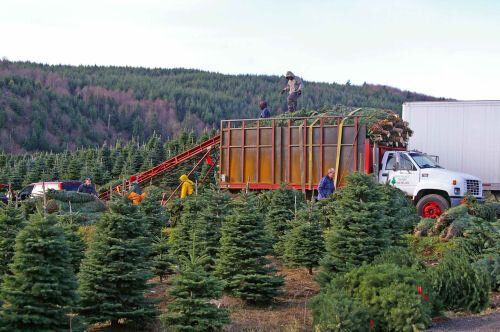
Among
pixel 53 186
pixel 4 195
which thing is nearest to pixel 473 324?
pixel 53 186

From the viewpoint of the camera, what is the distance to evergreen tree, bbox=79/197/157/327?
25.2 ft

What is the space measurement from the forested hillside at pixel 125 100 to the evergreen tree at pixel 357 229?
65.7 m

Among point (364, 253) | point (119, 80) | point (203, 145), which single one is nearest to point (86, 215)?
point (203, 145)

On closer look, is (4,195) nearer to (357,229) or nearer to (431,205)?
(431,205)

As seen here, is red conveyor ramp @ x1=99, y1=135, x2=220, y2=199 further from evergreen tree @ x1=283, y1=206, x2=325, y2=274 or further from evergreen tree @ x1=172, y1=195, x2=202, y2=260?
evergreen tree @ x1=283, y1=206, x2=325, y2=274

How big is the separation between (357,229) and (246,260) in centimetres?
201

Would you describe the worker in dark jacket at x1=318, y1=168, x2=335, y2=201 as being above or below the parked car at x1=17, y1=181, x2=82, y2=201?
above

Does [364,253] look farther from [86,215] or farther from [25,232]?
[86,215]

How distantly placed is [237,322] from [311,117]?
34.6ft

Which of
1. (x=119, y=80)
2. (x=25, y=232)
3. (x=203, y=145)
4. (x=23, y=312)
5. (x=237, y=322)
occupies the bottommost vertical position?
(x=237, y=322)

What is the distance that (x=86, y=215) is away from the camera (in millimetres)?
17469

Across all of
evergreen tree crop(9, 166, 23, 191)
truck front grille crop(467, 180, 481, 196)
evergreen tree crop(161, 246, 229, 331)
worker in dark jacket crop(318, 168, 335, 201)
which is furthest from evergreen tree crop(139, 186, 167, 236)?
evergreen tree crop(9, 166, 23, 191)

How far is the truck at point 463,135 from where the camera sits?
66.8 feet

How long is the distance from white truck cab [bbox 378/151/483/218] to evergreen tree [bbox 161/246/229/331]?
9.34 metres
